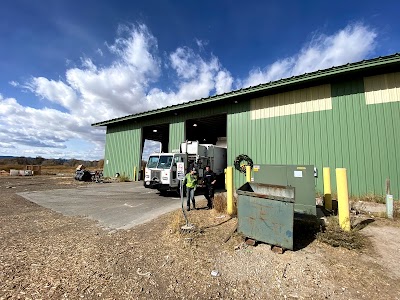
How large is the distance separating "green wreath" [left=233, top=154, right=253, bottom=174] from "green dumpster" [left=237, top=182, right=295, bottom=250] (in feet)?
27.0

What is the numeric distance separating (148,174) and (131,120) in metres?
9.74

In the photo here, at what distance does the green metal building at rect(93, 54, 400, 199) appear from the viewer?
9.35 meters

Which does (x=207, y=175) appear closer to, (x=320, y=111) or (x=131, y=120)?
(x=320, y=111)

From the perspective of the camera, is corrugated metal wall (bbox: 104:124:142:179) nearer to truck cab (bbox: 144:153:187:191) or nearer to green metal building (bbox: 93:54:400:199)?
green metal building (bbox: 93:54:400:199)

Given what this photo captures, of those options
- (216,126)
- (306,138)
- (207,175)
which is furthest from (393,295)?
(216,126)

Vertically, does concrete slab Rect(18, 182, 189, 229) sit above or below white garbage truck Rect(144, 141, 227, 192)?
below

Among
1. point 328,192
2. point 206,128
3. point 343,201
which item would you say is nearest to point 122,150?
point 206,128

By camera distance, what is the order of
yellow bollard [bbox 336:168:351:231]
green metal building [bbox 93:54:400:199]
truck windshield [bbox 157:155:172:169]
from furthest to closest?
truck windshield [bbox 157:155:172:169]
green metal building [bbox 93:54:400:199]
yellow bollard [bbox 336:168:351:231]

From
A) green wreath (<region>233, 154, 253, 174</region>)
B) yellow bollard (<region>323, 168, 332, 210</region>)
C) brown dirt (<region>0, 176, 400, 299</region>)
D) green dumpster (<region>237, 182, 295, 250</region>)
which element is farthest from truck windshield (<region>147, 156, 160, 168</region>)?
yellow bollard (<region>323, 168, 332, 210</region>)

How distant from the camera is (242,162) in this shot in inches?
526

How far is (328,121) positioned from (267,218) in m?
8.30

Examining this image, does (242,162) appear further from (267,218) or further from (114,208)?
(267,218)

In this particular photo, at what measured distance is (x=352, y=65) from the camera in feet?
31.4

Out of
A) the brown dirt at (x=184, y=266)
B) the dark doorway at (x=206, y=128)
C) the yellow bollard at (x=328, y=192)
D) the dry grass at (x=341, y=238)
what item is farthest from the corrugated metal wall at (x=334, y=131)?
the dry grass at (x=341, y=238)
